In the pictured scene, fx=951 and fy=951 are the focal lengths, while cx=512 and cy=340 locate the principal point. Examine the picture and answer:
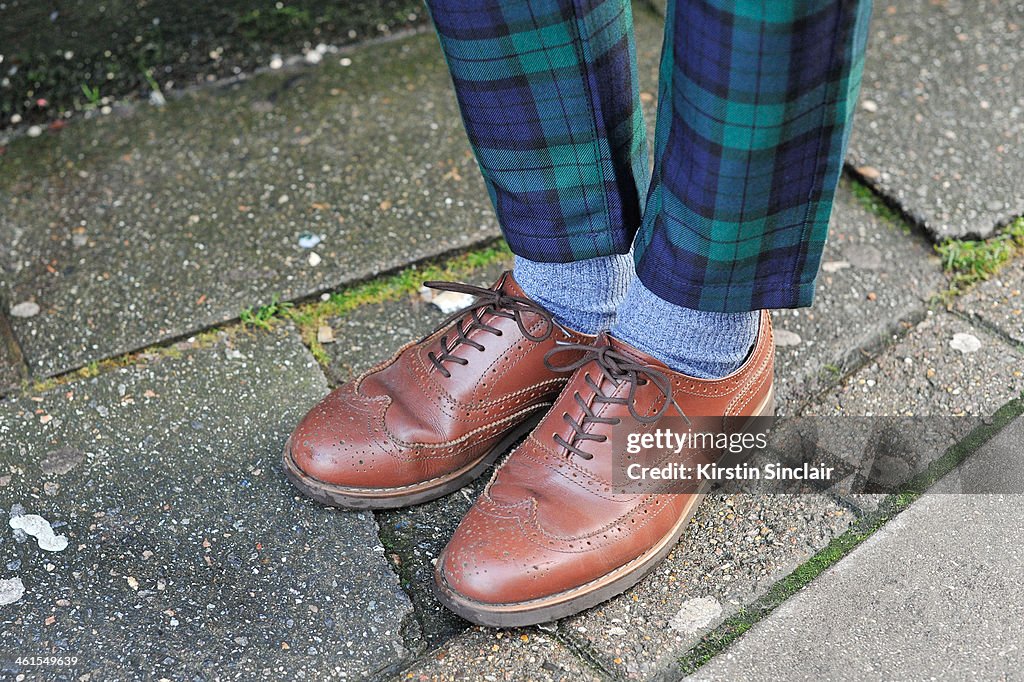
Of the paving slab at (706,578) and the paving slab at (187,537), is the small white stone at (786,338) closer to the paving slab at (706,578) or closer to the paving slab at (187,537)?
the paving slab at (706,578)

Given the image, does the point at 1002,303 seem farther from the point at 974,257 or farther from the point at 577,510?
the point at 577,510

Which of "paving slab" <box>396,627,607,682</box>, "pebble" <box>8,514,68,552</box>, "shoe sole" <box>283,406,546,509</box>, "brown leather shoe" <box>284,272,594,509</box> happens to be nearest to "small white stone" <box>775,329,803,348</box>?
"brown leather shoe" <box>284,272,594,509</box>

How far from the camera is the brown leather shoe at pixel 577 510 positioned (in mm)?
1007

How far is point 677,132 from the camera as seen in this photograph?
89 centimetres

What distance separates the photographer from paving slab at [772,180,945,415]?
1320mm

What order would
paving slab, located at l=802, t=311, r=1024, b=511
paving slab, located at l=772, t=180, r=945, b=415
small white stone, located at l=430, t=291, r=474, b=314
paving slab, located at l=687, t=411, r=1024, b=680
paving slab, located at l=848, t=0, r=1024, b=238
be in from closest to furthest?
paving slab, located at l=687, t=411, r=1024, b=680
paving slab, located at l=802, t=311, r=1024, b=511
paving slab, located at l=772, t=180, r=945, b=415
small white stone, located at l=430, t=291, r=474, b=314
paving slab, located at l=848, t=0, r=1024, b=238

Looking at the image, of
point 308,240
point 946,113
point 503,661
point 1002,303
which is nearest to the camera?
point 503,661

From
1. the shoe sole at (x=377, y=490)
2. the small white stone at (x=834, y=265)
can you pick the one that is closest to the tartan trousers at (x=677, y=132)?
the shoe sole at (x=377, y=490)

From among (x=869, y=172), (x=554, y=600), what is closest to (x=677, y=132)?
(x=554, y=600)

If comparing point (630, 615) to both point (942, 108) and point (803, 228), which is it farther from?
point (942, 108)

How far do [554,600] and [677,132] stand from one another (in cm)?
50

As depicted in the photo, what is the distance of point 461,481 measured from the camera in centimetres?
118

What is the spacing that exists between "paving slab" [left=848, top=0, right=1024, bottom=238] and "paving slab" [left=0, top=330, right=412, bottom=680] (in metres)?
1.02

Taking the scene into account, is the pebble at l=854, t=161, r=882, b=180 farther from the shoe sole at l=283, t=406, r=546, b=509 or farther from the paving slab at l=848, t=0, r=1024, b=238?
the shoe sole at l=283, t=406, r=546, b=509
